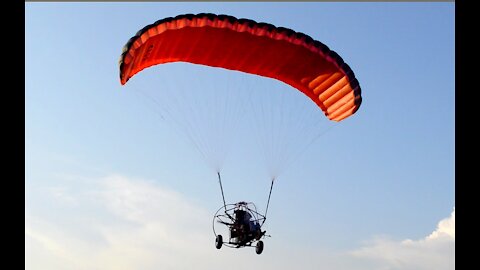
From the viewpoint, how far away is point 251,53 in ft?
61.0

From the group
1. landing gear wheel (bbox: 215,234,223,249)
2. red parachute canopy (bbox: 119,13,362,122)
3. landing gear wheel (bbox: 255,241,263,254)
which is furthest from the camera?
landing gear wheel (bbox: 215,234,223,249)

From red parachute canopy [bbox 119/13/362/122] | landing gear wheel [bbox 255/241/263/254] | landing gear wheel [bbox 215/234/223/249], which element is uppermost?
red parachute canopy [bbox 119/13/362/122]

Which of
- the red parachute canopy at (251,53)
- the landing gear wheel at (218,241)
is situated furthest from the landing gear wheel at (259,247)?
the red parachute canopy at (251,53)

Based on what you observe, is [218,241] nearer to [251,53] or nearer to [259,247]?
[259,247]

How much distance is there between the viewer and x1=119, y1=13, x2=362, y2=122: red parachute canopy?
16.2m

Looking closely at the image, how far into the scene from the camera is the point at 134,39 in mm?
16000

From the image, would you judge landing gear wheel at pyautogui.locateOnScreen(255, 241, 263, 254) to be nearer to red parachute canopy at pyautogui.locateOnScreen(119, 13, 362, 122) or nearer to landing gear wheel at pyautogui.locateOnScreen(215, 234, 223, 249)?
landing gear wheel at pyautogui.locateOnScreen(215, 234, 223, 249)

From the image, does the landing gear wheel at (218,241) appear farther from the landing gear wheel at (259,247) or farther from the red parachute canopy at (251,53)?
the red parachute canopy at (251,53)

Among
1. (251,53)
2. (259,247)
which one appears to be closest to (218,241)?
(259,247)

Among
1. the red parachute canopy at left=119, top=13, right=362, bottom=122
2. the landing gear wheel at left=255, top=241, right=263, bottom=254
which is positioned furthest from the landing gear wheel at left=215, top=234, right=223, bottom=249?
the red parachute canopy at left=119, top=13, right=362, bottom=122

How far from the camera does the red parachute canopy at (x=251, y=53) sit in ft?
53.3

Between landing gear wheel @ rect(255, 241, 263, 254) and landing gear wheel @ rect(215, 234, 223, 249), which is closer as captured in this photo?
landing gear wheel @ rect(255, 241, 263, 254)
